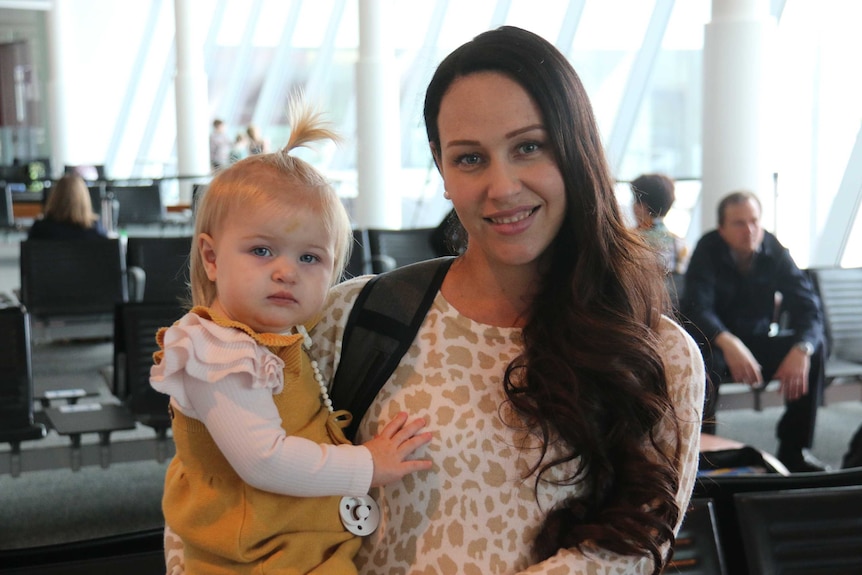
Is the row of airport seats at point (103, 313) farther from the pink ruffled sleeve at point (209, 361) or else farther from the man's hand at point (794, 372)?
the pink ruffled sleeve at point (209, 361)

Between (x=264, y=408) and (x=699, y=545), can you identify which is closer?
(x=264, y=408)

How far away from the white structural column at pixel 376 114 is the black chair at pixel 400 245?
11.5 ft

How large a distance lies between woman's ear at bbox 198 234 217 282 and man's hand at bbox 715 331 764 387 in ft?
11.9

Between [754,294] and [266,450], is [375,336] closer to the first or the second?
[266,450]

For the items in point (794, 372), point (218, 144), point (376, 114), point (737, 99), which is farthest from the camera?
point (218, 144)

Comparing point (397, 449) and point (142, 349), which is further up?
point (397, 449)

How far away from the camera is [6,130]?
75.9 ft

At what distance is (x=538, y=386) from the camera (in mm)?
1627

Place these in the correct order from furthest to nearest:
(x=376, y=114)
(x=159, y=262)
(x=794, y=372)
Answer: (x=376, y=114) → (x=159, y=262) → (x=794, y=372)

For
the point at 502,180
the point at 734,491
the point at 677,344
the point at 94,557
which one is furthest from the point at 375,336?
the point at 734,491

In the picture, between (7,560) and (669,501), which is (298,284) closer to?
(669,501)

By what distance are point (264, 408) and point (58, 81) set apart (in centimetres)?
2139

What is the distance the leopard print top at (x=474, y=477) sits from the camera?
5.36ft

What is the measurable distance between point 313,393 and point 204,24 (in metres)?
22.3
